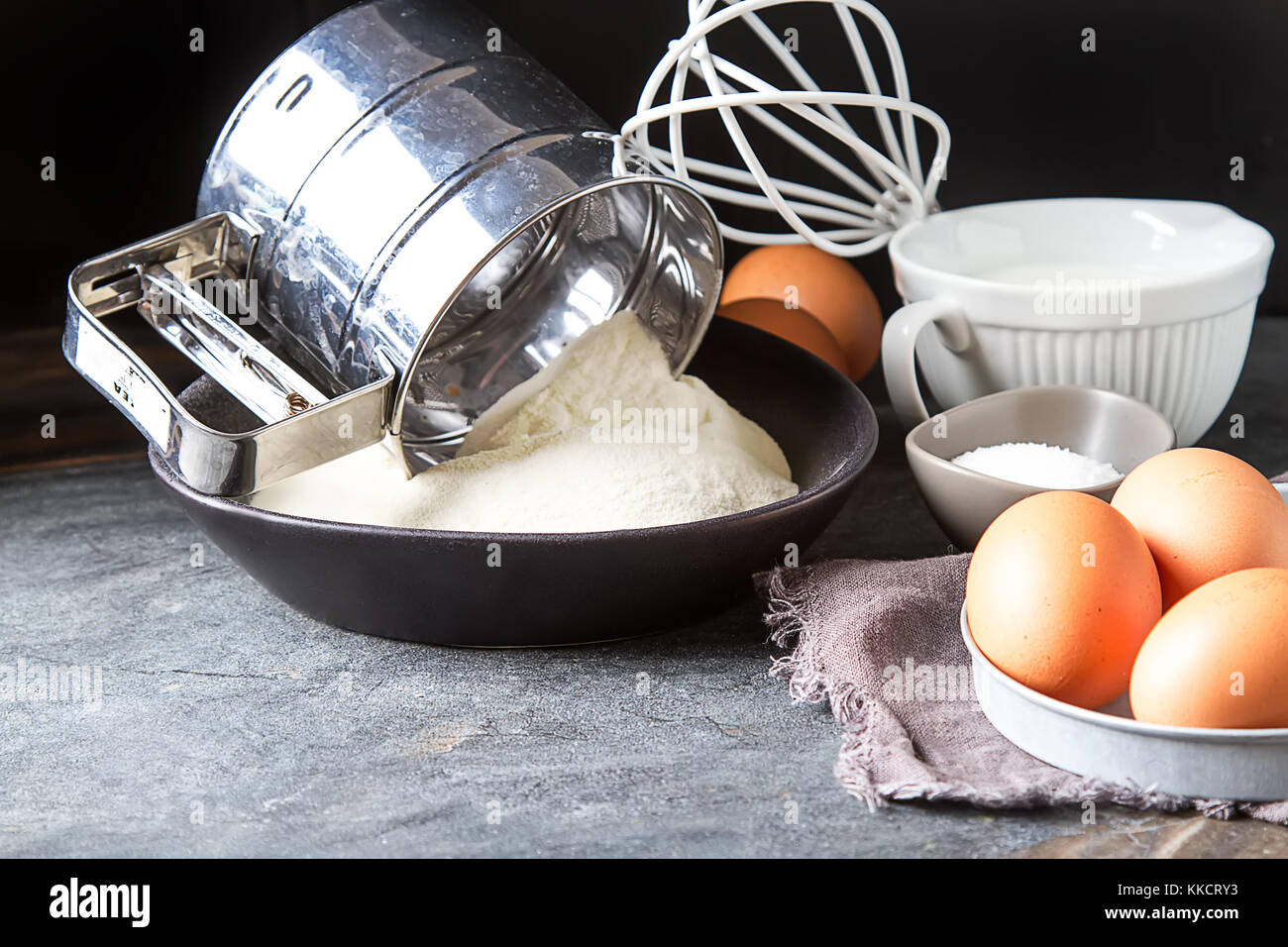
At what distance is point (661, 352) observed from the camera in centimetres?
82

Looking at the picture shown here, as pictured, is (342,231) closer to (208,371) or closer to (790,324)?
A: (208,371)

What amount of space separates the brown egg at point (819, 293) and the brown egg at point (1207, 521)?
387mm

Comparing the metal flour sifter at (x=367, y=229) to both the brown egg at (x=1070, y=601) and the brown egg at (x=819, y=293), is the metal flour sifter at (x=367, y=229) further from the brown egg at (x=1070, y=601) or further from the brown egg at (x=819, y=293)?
the brown egg at (x=1070, y=601)

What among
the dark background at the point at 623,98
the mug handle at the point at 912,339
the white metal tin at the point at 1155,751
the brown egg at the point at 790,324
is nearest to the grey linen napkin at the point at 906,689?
the white metal tin at the point at 1155,751

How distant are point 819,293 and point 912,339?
0.55 feet

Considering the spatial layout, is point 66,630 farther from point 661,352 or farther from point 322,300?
point 661,352

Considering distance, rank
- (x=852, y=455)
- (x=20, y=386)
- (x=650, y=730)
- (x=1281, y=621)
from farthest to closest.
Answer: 1. (x=20, y=386)
2. (x=852, y=455)
3. (x=650, y=730)
4. (x=1281, y=621)

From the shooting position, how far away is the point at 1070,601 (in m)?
0.55

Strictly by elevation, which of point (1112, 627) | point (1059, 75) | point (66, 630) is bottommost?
point (66, 630)

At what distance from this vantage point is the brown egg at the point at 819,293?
98 cm

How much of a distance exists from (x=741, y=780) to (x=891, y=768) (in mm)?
65

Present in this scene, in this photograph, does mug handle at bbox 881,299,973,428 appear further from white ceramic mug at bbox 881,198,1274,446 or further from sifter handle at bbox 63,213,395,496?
sifter handle at bbox 63,213,395,496

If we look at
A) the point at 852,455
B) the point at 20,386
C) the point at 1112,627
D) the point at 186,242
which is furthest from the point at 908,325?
the point at 20,386

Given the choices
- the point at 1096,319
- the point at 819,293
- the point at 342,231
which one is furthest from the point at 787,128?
the point at 342,231
